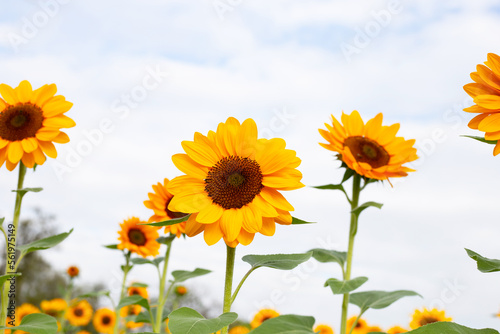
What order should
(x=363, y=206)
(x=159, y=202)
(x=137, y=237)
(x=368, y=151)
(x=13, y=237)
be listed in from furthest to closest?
(x=137, y=237) → (x=159, y=202) → (x=368, y=151) → (x=13, y=237) → (x=363, y=206)

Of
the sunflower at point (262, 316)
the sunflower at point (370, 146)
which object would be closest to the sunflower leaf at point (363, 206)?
the sunflower at point (370, 146)

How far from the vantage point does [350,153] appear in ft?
11.0

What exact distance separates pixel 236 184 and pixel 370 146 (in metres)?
1.66

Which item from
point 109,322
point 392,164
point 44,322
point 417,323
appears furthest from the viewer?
point 109,322

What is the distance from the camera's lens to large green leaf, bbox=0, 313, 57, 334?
2.81 m

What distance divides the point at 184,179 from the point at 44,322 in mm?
1334

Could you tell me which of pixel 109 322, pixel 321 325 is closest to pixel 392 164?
pixel 321 325

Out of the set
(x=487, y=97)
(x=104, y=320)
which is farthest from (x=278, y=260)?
(x=104, y=320)

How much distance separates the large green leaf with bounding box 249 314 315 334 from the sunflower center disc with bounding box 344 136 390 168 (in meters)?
1.34

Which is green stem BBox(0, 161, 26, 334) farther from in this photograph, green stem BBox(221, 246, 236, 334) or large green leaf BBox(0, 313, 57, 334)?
green stem BBox(221, 246, 236, 334)

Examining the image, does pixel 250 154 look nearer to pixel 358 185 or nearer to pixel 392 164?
pixel 358 185

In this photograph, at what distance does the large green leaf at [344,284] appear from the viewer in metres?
2.85

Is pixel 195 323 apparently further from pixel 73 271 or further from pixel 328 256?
pixel 73 271

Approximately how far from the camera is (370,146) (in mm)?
3707
